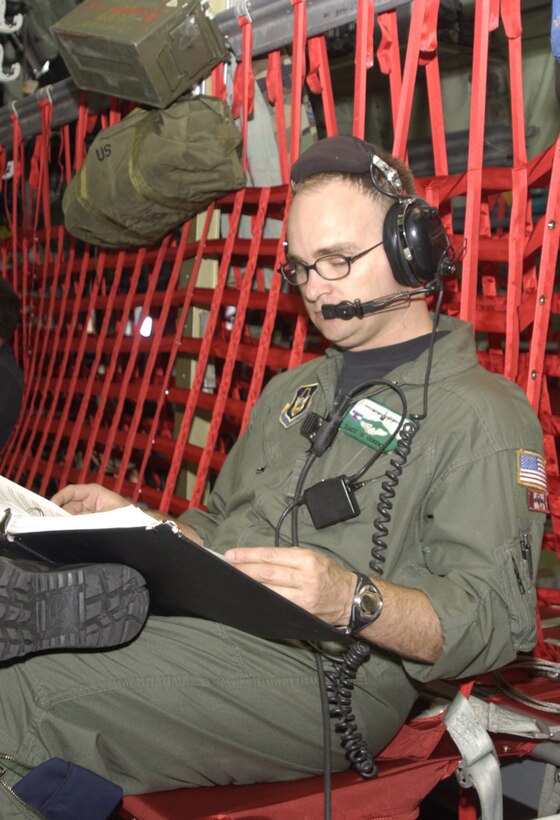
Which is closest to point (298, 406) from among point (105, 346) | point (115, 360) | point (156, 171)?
point (156, 171)

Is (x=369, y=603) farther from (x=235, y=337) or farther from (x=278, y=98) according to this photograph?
(x=278, y=98)

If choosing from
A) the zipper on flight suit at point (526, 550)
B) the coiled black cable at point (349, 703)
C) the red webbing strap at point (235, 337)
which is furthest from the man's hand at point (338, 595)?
the red webbing strap at point (235, 337)

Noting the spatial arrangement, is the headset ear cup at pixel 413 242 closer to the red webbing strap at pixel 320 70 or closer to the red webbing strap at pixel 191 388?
the red webbing strap at pixel 320 70

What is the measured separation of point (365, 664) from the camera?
1871mm

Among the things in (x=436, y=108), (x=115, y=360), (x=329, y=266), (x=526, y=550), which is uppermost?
(x=436, y=108)

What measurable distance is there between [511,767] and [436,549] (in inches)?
36.1

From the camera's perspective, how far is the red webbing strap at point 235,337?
3.31m

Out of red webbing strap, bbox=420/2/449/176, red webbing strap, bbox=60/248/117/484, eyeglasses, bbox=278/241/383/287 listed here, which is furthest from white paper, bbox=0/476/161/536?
red webbing strap, bbox=60/248/117/484

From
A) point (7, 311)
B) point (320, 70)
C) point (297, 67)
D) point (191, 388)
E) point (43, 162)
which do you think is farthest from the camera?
point (43, 162)

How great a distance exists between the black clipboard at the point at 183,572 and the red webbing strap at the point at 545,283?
96 cm

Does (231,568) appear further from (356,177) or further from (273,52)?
(273,52)

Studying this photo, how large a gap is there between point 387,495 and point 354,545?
118mm

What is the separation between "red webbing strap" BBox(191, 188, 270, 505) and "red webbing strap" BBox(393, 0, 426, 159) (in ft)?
2.32

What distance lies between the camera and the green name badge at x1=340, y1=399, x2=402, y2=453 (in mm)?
1945
